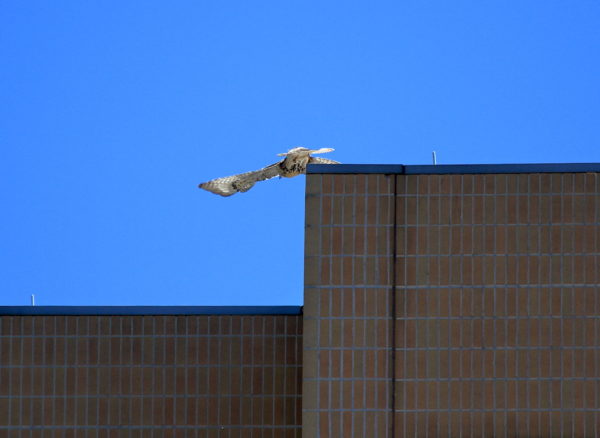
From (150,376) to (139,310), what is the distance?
0.65 meters

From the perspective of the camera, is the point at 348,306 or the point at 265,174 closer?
the point at 348,306

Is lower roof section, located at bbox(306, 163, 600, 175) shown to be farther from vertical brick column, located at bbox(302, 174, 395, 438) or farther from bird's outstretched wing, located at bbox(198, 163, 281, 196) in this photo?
bird's outstretched wing, located at bbox(198, 163, 281, 196)

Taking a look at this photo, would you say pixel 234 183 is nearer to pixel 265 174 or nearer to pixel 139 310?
pixel 265 174

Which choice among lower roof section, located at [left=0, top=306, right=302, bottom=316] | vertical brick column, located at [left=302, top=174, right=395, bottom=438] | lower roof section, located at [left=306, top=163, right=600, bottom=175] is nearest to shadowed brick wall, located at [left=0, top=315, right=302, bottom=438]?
lower roof section, located at [left=0, top=306, right=302, bottom=316]

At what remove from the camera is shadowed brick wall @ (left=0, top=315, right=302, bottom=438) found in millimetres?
10844

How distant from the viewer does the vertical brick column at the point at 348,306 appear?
9391 mm

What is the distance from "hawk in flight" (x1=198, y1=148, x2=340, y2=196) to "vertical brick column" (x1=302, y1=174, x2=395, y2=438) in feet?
10.3

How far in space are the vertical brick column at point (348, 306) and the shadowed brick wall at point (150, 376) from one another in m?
1.45

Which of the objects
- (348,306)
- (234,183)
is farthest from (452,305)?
(234,183)

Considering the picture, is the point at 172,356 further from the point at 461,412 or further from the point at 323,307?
the point at 461,412

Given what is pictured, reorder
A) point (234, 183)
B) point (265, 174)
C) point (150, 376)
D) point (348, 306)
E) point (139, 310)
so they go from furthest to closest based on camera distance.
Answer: point (265, 174), point (234, 183), point (139, 310), point (150, 376), point (348, 306)

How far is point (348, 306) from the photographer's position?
9469mm

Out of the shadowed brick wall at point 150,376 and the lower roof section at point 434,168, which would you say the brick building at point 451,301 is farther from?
the shadowed brick wall at point 150,376

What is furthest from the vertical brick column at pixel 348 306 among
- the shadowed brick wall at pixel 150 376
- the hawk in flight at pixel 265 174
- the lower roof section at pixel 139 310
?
the hawk in flight at pixel 265 174
